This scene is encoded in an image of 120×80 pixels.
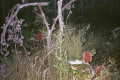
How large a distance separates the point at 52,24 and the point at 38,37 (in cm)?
12

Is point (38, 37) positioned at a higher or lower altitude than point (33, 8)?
lower

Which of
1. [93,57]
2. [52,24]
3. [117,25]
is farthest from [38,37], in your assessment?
[117,25]

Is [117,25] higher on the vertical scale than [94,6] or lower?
lower

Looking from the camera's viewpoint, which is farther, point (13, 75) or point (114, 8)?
point (13, 75)

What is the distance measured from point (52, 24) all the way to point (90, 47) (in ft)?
0.92

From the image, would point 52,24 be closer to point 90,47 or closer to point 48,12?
point 48,12

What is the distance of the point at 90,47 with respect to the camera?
1.63 meters

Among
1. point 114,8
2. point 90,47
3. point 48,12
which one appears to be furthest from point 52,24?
point 114,8

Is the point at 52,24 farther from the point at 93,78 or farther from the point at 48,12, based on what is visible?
the point at 93,78

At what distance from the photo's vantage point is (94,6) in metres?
1.60

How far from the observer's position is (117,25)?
1.60 meters

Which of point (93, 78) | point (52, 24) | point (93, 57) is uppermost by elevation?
point (52, 24)

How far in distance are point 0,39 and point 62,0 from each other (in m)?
0.47

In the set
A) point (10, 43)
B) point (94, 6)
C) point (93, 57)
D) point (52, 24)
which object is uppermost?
point (94, 6)
